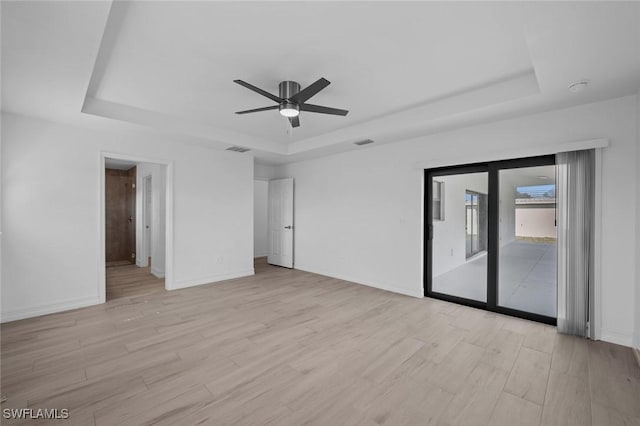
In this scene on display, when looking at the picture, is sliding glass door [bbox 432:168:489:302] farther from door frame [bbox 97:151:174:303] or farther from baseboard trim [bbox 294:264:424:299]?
door frame [bbox 97:151:174:303]

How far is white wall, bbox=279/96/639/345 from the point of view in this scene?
271cm

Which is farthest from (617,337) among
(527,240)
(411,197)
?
(411,197)

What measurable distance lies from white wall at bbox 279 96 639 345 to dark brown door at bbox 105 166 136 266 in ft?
13.5

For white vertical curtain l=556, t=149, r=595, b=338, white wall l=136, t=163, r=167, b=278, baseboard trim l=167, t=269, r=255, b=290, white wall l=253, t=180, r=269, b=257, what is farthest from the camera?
white wall l=253, t=180, r=269, b=257

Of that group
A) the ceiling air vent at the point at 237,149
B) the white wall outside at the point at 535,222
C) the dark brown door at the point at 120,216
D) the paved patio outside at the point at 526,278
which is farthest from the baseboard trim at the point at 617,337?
the dark brown door at the point at 120,216

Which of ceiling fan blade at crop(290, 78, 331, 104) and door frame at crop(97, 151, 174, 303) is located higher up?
ceiling fan blade at crop(290, 78, 331, 104)

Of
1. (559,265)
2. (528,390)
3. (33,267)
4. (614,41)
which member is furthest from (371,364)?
(33,267)

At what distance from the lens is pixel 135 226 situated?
7.00 meters

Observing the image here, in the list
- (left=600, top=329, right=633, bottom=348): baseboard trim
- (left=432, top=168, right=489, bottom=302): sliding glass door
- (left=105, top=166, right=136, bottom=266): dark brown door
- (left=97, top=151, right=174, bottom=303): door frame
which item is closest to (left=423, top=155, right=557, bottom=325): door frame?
(left=432, top=168, right=489, bottom=302): sliding glass door

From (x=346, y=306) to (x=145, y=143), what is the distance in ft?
13.2

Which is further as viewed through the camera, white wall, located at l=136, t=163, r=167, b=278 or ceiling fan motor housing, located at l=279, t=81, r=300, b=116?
white wall, located at l=136, t=163, r=167, b=278

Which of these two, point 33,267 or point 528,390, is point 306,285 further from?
point 33,267

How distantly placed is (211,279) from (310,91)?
3.98 metres

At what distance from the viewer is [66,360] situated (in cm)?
242
